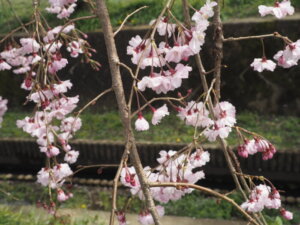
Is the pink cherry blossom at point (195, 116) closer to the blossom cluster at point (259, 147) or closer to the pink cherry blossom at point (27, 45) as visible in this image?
the blossom cluster at point (259, 147)

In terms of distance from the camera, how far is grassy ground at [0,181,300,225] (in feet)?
9.33

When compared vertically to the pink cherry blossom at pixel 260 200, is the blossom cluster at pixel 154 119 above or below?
above

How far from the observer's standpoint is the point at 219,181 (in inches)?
142

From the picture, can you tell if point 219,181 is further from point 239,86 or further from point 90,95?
point 90,95

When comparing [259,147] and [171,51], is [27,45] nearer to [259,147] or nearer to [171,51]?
[171,51]

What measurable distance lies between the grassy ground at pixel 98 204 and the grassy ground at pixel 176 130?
506 mm

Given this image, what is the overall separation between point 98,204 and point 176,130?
3.14 feet

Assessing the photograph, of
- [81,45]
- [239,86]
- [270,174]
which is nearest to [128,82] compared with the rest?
[239,86]

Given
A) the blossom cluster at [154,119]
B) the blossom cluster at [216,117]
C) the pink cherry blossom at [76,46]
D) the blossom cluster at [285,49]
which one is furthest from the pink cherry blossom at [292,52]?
the pink cherry blossom at [76,46]

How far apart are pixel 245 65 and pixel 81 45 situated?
227 cm

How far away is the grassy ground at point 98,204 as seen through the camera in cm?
284

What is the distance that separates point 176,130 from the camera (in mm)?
3783

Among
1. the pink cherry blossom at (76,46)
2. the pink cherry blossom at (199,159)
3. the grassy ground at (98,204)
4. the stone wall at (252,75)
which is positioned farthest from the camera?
the stone wall at (252,75)

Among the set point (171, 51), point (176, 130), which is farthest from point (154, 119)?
point (176, 130)
